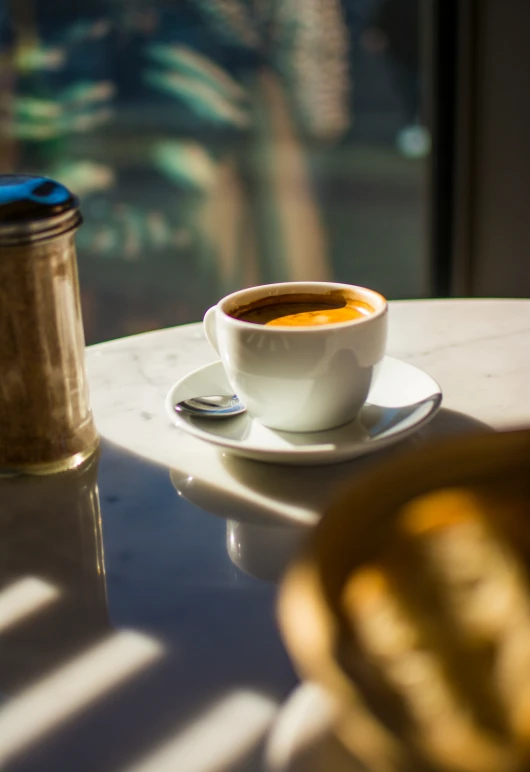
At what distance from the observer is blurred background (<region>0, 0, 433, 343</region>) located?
2.83 meters

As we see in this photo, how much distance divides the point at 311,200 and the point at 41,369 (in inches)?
124

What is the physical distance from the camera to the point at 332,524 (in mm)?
358

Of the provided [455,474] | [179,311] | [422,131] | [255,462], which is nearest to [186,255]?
[179,311]

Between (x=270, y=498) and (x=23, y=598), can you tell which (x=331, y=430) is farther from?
(x=23, y=598)

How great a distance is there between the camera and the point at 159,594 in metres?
0.50

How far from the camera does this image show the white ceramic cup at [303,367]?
2.06 ft

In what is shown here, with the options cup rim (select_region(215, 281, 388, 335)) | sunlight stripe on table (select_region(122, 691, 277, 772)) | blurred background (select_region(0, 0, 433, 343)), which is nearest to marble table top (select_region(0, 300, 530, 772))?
sunlight stripe on table (select_region(122, 691, 277, 772))

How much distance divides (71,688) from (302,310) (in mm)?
398

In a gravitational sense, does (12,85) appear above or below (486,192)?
above

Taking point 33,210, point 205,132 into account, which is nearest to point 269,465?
point 33,210

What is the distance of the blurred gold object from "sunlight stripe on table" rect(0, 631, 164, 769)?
137mm

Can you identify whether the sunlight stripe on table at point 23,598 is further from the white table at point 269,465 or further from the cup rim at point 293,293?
the cup rim at point 293,293

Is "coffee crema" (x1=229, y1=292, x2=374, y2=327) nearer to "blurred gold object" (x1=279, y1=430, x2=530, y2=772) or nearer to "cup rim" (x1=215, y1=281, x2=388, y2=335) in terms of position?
"cup rim" (x1=215, y1=281, x2=388, y2=335)

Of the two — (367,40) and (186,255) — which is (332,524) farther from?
(186,255)
